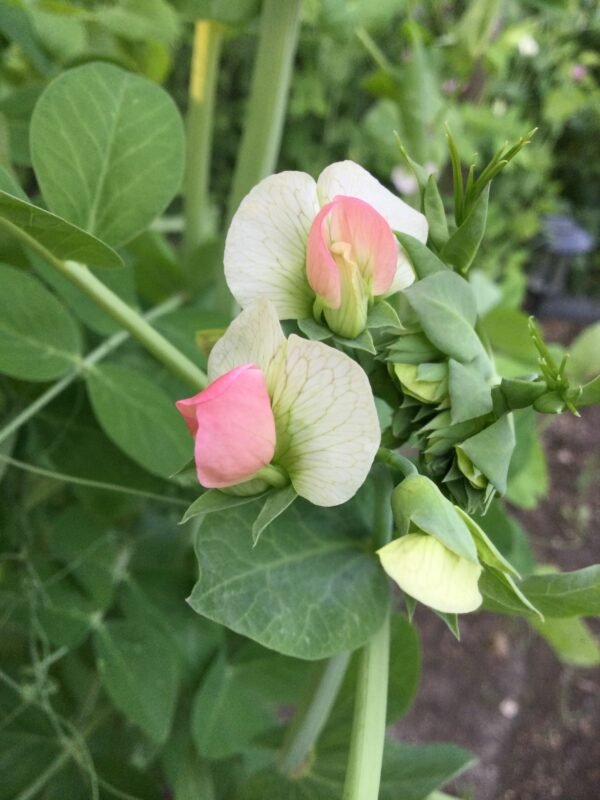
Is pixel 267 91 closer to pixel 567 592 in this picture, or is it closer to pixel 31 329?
pixel 31 329

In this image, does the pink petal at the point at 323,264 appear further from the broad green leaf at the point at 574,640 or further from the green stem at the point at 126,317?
the broad green leaf at the point at 574,640

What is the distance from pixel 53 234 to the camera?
0.87 ft

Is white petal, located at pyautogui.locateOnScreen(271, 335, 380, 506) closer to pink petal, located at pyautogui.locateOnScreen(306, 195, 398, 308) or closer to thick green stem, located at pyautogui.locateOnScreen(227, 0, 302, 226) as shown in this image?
pink petal, located at pyautogui.locateOnScreen(306, 195, 398, 308)

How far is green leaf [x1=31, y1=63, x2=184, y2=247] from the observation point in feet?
0.99

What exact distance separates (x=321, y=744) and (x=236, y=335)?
0.27 m

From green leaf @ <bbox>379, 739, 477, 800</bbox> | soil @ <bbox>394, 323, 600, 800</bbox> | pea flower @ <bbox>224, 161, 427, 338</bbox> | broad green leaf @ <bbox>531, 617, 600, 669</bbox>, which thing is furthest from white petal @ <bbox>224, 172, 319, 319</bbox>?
soil @ <bbox>394, 323, 600, 800</bbox>

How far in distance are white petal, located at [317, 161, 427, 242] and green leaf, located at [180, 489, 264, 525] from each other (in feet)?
0.33

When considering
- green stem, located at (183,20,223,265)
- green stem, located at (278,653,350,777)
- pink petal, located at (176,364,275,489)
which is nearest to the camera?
pink petal, located at (176,364,275,489)

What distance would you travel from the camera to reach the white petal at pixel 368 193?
0.25 meters

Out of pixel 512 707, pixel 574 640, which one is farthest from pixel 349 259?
pixel 512 707

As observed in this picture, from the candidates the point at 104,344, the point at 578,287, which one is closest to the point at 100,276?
the point at 104,344

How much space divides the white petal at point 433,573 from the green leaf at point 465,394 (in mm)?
42

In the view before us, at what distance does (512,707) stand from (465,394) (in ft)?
4.14

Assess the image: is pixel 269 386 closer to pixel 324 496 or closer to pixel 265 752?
pixel 324 496
